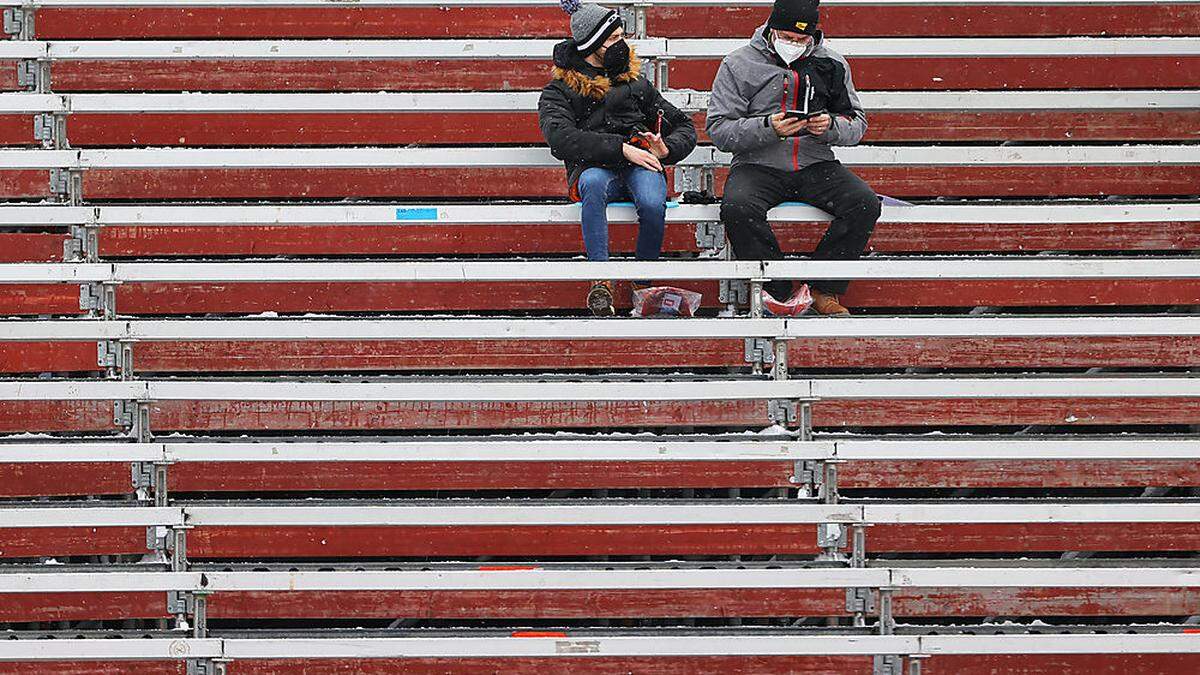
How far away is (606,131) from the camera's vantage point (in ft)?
18.6

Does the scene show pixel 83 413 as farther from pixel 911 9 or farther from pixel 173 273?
pixel 911 9

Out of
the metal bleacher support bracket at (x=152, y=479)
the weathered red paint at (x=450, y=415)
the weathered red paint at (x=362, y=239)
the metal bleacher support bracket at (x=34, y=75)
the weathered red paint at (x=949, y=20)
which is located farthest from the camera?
the weathered red paint at (x=949, y=20)

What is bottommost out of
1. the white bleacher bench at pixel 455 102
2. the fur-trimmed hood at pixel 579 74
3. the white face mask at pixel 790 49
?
the white bleacher bench at pixel 455 102

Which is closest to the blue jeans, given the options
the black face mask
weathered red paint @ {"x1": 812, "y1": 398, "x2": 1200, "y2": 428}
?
the black face mask

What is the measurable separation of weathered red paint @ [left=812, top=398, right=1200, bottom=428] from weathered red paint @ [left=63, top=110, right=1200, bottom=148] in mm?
1202

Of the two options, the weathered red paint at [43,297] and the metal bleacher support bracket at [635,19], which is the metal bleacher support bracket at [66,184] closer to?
the weathered red paint at [43,297]

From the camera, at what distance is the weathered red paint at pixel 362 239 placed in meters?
5.79

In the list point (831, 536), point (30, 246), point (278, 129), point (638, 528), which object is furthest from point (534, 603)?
point (30, 246)

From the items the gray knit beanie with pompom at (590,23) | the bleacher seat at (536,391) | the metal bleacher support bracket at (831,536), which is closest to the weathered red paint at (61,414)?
the bleacher seat at (536,391)

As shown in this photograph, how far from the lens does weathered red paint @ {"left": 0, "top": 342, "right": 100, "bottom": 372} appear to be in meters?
5.52

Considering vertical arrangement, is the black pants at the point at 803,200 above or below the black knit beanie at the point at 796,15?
below

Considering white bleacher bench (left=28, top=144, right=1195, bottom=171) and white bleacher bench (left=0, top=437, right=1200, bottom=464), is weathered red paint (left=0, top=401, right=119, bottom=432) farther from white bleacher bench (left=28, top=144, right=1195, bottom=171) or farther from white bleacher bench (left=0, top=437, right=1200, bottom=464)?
white bleacher bench (left=28, top=144, right=1195, bottom=171)

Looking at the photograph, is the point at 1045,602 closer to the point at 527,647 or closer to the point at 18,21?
the point at 527,647

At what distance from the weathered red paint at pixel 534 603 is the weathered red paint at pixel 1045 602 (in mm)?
268
